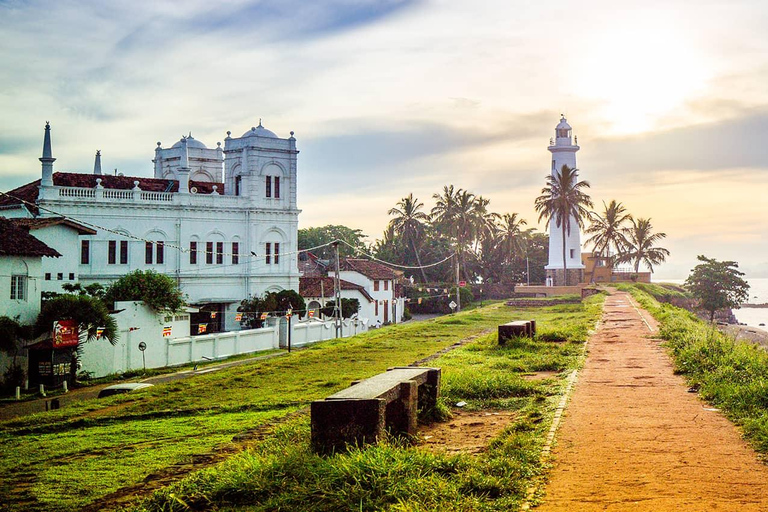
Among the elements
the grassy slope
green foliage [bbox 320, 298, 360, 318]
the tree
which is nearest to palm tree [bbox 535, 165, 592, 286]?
the tree

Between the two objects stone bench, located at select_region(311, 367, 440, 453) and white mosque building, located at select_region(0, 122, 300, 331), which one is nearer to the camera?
stone bench, located at select_region(311, 367, 440, 453)

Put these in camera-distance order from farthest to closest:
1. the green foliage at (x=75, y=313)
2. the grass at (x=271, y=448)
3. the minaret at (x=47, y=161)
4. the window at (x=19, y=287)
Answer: the minaret at (x=47, y=161) < the green foliage at (x=75, y=313) < the window at (x=19, y=287) < the grass at (x=271, y=448)

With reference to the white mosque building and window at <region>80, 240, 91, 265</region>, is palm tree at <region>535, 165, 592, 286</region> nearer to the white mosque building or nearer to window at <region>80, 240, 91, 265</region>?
the white mosque building

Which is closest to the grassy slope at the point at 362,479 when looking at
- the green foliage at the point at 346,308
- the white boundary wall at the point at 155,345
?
the white boundary wall at the point at 155,345

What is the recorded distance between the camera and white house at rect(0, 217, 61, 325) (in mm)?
25922

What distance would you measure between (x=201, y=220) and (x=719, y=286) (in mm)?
38664

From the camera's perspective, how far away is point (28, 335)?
26.3 m

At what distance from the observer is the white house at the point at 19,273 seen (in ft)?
85.0

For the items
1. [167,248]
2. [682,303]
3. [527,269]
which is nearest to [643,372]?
[167,248]

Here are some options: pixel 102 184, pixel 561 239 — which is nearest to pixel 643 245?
pixel 561 239

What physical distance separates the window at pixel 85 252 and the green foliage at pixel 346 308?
614 inches

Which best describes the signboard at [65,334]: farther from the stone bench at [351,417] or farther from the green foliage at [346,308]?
the green foliage at [346,308]

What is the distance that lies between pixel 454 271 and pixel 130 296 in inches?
1873

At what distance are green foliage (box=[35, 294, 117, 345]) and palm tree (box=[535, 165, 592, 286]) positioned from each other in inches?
1668
